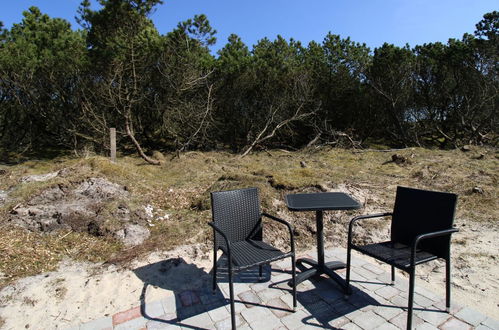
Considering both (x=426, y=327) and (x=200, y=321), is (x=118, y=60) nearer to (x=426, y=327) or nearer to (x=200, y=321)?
(x=200, y=321)

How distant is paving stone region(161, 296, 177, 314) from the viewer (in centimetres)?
241

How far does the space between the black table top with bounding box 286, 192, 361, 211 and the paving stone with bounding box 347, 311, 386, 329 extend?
2.63ft

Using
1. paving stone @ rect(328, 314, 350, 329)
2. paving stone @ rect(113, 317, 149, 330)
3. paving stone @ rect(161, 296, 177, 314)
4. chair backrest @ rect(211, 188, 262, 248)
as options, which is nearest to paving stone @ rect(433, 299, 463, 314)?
paving stone @ rect(328, 314, 350, 329)

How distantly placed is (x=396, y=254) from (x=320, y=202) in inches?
28.2

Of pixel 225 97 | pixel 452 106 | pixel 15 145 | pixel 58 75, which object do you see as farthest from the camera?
pixel 452 106

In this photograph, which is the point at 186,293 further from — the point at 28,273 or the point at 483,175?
the point at 483,175

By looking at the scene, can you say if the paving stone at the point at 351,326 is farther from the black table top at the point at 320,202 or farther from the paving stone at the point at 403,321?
the black table top at the point at 320,202

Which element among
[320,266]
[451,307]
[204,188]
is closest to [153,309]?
[320,266]

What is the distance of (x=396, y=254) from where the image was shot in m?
2.35

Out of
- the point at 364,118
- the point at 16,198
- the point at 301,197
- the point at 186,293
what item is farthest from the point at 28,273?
the point at 364,118

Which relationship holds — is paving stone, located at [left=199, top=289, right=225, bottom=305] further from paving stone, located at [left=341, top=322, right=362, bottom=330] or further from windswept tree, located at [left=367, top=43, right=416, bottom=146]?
windswept tree, located at [left=367, top=43, right=416, bottom=146]

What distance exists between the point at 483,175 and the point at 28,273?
7.99m

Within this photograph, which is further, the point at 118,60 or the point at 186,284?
the point at 118,60

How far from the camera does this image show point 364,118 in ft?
47.4
